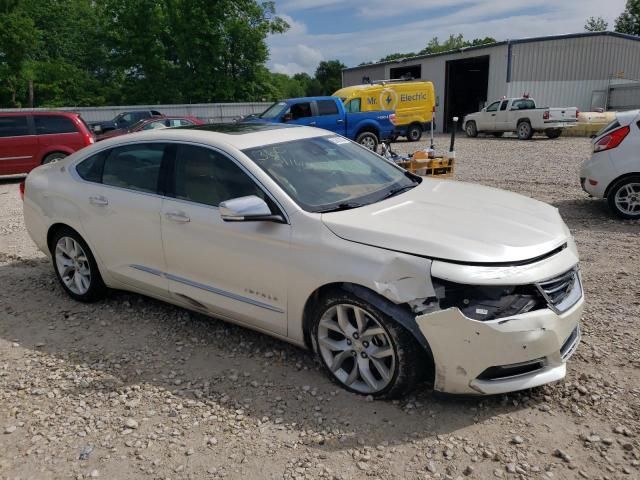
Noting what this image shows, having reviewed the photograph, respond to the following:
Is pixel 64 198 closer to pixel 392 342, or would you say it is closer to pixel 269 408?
pixel 269 408

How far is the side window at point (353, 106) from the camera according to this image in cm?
2076

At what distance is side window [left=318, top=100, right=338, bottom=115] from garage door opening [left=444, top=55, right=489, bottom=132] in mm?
15829

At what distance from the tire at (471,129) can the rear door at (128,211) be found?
2252cm

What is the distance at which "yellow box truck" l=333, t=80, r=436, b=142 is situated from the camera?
21984 mm

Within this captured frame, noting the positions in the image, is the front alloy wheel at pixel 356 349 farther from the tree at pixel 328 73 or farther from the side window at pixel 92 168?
the tree at pixel 328 73

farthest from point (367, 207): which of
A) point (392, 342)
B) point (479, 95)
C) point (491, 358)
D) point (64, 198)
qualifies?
point (479, 95)

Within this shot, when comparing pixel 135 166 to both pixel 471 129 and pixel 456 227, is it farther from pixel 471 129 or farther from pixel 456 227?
pixel 471 129

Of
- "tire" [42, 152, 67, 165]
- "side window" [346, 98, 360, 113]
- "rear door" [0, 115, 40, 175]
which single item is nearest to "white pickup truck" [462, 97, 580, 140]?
"side window" [346, 98, 360, 113]

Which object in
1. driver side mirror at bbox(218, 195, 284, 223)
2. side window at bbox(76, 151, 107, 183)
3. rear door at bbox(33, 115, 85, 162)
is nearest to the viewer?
driver side mirror at bbox(218, 195, 284, 223)

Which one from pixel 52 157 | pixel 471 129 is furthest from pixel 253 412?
pixel 471 129

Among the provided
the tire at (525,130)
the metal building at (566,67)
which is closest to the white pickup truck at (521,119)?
the tire at (525,130)

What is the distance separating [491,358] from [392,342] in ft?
1.74

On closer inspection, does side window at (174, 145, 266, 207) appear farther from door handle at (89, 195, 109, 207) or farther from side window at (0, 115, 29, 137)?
side window at (0, 115, 29, 137)

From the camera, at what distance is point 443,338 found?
2785mm
